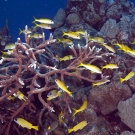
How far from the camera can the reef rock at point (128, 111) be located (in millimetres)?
4479

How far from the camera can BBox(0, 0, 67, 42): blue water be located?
51469 millimetres

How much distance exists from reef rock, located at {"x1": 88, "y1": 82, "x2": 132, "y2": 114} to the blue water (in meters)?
45.4

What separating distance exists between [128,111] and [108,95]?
0.61 m

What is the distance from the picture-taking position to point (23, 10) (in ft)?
185

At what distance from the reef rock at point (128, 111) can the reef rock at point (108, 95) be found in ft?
0.91

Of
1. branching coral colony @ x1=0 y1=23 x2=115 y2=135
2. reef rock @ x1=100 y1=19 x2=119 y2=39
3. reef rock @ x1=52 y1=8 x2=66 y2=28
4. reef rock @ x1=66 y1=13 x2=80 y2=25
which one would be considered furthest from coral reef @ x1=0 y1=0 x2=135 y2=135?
reef rock @ x1=52 y1=8 x2=66 y2=28

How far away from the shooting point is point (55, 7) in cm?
5222

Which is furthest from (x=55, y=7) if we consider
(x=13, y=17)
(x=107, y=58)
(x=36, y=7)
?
(x=107, y=58)

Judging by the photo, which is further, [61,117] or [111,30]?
[111,30]

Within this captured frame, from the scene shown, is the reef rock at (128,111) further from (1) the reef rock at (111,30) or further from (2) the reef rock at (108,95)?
(1) the reef rock at (111,30)

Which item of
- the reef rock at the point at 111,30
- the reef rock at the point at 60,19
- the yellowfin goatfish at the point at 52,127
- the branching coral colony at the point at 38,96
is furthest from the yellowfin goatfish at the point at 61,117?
the reef rock at the point at 60,19

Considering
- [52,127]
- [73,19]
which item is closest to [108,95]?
[52,127]

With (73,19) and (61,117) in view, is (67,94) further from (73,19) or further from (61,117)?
(73,19)

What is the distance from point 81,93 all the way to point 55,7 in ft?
163
